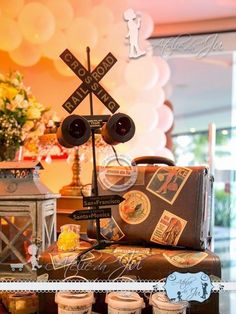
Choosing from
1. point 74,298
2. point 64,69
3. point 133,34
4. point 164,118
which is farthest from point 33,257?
point 164,118

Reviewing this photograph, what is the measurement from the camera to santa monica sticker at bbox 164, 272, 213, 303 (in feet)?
2.31

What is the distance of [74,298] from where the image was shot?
2.41ft

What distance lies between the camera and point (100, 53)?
4.28ft

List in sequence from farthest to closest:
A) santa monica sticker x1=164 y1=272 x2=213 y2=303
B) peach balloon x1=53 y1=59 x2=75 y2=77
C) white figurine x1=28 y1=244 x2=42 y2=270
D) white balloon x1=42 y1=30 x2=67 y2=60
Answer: white balloon x1=42 y1=30 x2=67 y2=60 → peach balloon x1=53 y1=59 x2=75 y2=77 → white figurine x1=28 y1=244 x2=42 y2=270 → santa monica sticker x1=164 y1=272 x2=213 y2=303

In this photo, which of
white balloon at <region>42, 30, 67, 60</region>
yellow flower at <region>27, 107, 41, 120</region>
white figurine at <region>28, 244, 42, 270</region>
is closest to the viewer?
white figurine at <region>28, 244, 42, 270</region>

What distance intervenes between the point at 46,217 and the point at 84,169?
2.04 ft

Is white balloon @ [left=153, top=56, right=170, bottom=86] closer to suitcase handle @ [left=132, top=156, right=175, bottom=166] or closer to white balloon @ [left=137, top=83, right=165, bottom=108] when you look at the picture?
white balloon @ [left=137, top=83, right=165, bottom=108]

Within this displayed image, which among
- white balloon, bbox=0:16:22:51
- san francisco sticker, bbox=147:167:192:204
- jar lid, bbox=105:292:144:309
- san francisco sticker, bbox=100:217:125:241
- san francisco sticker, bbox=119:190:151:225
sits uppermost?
white balloon, bbox=0:16:22:51

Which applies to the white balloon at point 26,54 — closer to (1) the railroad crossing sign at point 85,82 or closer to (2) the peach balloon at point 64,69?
(2) the peach balloon at point 64,69

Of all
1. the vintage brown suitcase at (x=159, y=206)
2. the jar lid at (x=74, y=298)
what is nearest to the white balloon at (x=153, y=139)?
the vintage brown suitcase at (x=159, y=206)

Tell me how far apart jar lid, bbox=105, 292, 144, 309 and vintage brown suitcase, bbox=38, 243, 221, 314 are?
3 centimetres

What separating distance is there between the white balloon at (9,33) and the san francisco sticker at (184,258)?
52.3 inches

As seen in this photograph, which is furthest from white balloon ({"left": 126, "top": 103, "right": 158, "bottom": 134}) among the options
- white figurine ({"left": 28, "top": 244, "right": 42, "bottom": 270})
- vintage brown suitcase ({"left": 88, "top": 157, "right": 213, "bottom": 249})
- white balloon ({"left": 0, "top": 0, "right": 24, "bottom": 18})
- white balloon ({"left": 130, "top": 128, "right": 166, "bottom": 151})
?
white figurine ({"left": 28, "top": 244, "right": 42, "bottom": 270})

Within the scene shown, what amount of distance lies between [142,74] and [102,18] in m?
0.29
